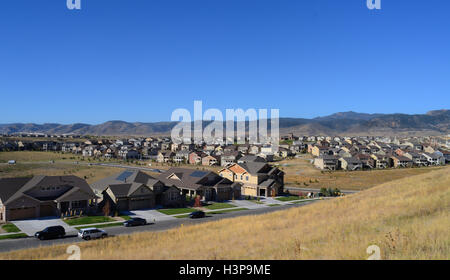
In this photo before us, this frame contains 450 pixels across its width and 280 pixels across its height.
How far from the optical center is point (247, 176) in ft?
202

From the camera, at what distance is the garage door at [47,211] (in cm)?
3850

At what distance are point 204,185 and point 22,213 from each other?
2583 centimetres

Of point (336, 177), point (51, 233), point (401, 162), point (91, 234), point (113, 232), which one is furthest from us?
point (401, 162)

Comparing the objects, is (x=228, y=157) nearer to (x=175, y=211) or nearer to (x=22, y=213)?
(x=175, y=211)

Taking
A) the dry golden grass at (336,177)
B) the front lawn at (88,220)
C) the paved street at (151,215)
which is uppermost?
the front lawn at (88,220)

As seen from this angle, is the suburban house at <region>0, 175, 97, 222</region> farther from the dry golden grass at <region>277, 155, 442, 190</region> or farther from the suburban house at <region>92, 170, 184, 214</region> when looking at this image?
the dry golden grass at <region>277, 155, 442, 190</region>

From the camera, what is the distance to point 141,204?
4522 cm

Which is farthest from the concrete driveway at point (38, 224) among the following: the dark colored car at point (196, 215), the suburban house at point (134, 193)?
the dark colored car at point (196, 215)

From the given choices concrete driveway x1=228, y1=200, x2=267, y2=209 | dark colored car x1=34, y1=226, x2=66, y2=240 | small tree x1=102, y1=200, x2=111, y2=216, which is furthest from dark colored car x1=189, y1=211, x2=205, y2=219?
dark colored car x1=34, y1=226, x2=66, y2=240

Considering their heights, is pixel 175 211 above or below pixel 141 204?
below

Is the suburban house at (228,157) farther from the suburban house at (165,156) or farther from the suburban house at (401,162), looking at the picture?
the suburban house at (401,162)

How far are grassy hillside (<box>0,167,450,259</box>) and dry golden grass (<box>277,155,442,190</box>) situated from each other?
1829 inches

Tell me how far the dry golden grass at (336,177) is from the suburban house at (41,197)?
157 feet

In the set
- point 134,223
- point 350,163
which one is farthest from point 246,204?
point 350,163
